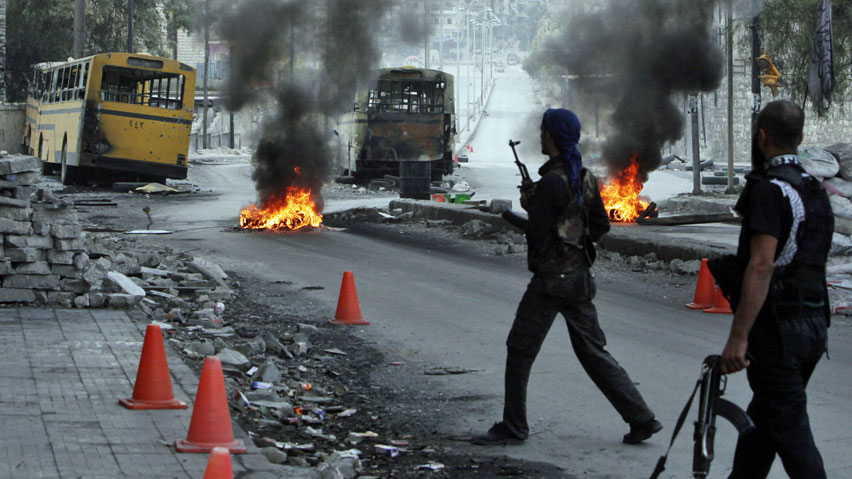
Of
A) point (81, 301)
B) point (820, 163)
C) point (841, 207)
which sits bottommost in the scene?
point (81, 301)

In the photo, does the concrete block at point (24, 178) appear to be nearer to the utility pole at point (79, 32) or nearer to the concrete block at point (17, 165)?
the concrete block at point (17, 165)

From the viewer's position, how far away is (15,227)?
8320mm

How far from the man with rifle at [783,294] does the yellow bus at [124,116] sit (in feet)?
75.3

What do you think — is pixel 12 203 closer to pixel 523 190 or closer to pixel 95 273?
pixel 95 273

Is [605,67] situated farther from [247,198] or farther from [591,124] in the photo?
[247,198]

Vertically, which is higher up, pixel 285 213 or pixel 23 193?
pixel 285 213

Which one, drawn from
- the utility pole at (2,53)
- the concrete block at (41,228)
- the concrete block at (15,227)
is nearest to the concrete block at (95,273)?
the concrete block at (41,228)

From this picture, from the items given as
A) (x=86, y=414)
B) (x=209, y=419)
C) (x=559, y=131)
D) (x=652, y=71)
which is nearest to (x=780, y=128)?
(x=559, y=131)

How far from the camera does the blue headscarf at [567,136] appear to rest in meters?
5.11

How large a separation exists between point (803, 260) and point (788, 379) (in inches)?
14.6

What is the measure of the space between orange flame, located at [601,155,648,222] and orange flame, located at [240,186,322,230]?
17.2 ft

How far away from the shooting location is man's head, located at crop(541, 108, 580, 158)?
5105mm

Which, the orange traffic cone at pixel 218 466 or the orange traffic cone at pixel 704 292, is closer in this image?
the orange traffic cone at pixel 218 466

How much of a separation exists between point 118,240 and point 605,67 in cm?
1156
